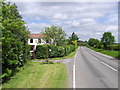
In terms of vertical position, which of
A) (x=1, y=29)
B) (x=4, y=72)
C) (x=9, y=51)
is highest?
(x=1, y=29)

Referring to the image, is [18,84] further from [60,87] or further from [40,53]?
[40,53]

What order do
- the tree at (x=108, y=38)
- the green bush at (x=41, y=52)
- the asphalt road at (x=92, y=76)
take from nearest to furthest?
1. the asphalt road at (x=92, y=76)
2. the green bush at (x=41, y=52)
3. the tree at (x=108, y=38)

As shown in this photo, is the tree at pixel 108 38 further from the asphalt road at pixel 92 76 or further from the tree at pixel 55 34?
the asphalt road at pixel 92 76

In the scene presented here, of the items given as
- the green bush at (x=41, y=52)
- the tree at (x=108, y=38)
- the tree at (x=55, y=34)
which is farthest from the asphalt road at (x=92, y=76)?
the tree at (x=108, y=38)

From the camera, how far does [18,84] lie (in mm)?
9906

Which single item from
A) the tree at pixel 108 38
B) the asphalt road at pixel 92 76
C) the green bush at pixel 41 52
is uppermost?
the tree at pixel 108 38

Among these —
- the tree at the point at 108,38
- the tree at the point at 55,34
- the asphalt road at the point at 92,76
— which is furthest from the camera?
the tree at the point at 108,38

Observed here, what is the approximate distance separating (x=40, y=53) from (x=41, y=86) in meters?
22.3

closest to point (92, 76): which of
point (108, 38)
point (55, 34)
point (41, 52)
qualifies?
point (41, 52)

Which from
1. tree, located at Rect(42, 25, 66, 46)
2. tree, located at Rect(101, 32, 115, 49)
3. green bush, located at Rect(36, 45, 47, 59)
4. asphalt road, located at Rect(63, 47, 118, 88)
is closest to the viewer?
asphalt road, located at Rect(63, 47, 118, 88)

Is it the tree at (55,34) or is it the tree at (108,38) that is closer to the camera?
the tree at (55,34)

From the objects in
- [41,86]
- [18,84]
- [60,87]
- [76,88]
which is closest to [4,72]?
[18,84]

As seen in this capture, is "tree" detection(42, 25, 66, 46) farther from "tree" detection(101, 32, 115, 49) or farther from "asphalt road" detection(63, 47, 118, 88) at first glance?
"asphalt road" detection(63, 47, 118, 88)

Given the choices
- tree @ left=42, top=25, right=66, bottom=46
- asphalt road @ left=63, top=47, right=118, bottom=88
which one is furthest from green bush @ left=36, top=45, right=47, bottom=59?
tree @ left=42, top=25, right=66, bottom=46
